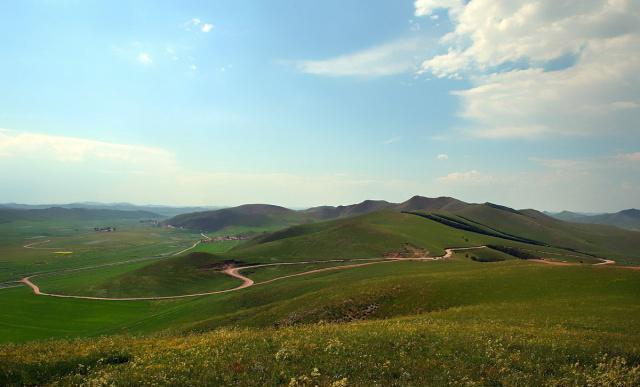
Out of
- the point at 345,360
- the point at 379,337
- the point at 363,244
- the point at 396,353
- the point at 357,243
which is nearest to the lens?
the point at 345,360

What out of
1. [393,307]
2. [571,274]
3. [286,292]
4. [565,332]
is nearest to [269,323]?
[393,307]

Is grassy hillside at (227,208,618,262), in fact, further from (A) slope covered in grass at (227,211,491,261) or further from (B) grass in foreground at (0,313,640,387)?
(B) grass in foreground at (0,313,640,387)

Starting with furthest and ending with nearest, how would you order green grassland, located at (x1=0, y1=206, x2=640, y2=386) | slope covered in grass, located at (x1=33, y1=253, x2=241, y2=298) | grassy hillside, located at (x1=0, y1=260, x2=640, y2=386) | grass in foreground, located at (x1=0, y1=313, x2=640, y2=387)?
slope covered in grass, located at (x1=33, y1=253, x2=241, y2=298) → green grassland, located at (x1=0, y1=206, x2=640, y2=386) → grassy hillside, located at (x1=0, y1=260, x2=640, y2=386) → grass in foreground, located at (x1=0, y1=313, x2=640, y2=387)

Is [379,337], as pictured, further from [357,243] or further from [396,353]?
[357,243]

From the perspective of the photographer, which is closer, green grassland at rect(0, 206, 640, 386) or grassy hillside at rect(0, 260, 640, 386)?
grassy hillside at rect(0, 260, 640, 386)

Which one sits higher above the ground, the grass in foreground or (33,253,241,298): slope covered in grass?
the grass in foreground

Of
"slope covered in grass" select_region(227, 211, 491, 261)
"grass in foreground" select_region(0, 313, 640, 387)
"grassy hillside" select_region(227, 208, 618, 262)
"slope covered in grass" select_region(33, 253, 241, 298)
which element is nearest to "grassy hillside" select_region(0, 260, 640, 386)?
"grass in foreground" select_region(0, 313, 640, 387)

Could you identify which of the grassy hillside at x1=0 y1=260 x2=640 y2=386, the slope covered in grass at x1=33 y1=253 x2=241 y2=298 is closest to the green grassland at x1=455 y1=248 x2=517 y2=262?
the slope covered in grass at x1=33 y1=253 x2=241 y2=298

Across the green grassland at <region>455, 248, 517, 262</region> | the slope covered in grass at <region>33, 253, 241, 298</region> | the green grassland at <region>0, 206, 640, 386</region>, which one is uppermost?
the green grassland at <region>0, 206, 640, 386</region>

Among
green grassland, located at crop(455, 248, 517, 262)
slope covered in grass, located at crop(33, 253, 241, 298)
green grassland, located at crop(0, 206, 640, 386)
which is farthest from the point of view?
green grassland, located at crop(455, 248, 517, 262)

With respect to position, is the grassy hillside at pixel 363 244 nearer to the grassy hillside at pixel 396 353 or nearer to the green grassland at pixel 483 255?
the green grassland at pixel 483 255

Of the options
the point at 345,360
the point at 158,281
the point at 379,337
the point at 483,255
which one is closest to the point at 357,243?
the point at 483,255

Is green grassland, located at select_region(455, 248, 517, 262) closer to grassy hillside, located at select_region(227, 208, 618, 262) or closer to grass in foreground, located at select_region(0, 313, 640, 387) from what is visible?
grassy hillside, located at select_region(227, 208, 618, 262)

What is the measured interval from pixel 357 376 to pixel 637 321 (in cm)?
3093
